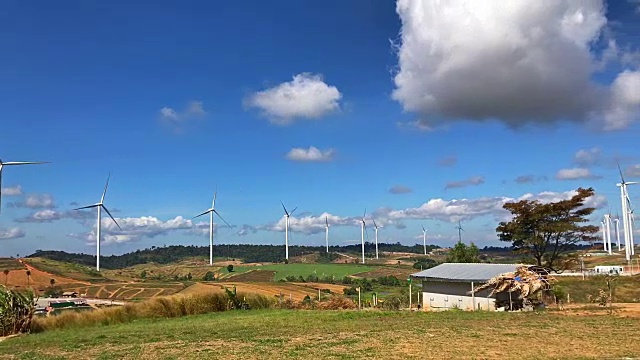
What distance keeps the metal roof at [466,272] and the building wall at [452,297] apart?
0.57 meters

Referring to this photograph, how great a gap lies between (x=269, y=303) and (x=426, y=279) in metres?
13.4

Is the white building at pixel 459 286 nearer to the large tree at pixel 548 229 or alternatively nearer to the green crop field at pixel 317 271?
the large tree at pixel 548 229

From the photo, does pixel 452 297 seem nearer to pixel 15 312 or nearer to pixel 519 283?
pixel 519 283

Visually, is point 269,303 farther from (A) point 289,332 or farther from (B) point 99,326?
(A) point 289,332

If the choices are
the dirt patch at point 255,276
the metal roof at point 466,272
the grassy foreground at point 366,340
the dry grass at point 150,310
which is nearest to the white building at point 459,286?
the metal roof at point 466,272

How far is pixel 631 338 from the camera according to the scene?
71.3ft

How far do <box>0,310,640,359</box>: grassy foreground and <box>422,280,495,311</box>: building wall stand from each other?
7556 mm

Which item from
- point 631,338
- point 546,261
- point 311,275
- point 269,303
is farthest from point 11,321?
point 311,275

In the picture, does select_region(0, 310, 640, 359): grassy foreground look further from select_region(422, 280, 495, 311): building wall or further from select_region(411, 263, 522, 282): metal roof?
select_region(411, 263, 522, 282): metal roof

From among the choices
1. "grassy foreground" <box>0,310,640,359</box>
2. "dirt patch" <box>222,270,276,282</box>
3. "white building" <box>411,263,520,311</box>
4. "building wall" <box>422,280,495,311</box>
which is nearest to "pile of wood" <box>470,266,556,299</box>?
"white building" <box>411,263,520,311</box>

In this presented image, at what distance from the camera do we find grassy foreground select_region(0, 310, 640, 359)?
19.1 meters

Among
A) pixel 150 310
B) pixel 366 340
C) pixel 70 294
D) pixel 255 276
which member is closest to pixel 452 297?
pixel 150 310

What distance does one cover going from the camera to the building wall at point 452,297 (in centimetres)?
4062

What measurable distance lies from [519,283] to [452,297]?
6522mm
